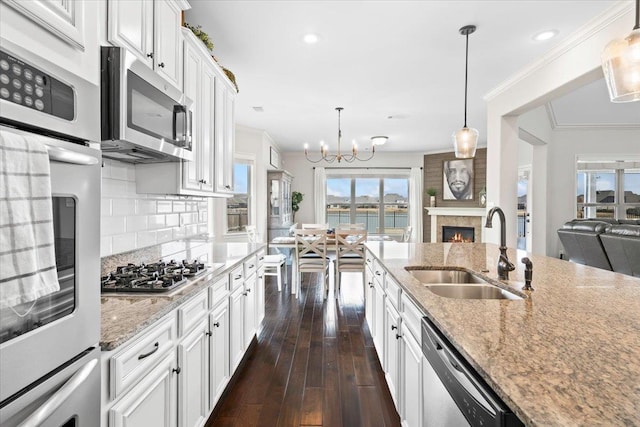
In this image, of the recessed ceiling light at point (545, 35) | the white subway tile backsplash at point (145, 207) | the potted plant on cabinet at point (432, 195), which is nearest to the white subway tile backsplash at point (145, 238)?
the white subway tile backsplash at point (145, 207)

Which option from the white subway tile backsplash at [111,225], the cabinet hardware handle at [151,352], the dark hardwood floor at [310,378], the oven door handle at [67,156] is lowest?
the dark hardwood floor at [310,378]

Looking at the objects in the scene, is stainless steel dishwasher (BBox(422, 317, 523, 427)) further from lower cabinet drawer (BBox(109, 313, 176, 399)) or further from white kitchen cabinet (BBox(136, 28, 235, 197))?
white kitchen cabinet (BBox(136, 28, 235, 197))

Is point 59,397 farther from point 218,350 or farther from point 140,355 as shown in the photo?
point 218,350

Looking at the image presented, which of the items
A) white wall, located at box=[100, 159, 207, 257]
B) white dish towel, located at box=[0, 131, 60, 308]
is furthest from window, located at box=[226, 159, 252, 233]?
white dish towel, located at box=[0, 131, 60, 308]

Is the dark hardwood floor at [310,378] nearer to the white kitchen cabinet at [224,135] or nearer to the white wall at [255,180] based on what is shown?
the white kitchen cabinet at [224,135]

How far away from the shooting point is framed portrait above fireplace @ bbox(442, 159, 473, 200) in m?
7.95

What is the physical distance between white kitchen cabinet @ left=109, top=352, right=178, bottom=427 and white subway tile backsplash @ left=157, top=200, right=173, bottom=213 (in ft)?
4.14

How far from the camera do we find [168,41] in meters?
1.95

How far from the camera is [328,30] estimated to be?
2.74 m

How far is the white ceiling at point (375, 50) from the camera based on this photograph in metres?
2.46

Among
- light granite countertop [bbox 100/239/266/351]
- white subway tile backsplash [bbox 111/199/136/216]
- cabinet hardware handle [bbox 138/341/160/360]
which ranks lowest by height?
cabinet hardware handle [bbox 138/341/160/360]

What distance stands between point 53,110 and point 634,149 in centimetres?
831

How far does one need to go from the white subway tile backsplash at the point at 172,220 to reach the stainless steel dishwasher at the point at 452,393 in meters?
1.95

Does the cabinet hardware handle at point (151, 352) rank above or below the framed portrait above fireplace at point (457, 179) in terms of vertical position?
below
